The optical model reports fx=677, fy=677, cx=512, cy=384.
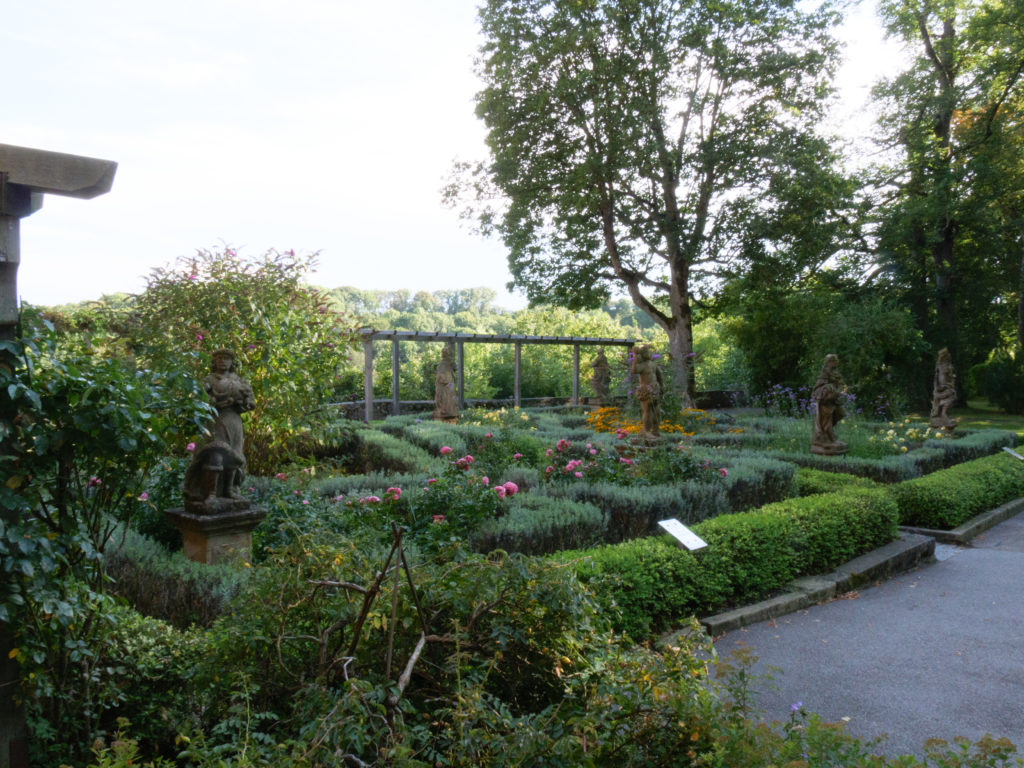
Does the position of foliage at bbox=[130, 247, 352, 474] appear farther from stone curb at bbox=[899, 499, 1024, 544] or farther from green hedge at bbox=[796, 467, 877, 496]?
stone curb at bbox=[899, 499, 1024, 544]

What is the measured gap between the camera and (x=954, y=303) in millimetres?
21484

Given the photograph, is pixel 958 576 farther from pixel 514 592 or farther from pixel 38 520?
pixel 38 520

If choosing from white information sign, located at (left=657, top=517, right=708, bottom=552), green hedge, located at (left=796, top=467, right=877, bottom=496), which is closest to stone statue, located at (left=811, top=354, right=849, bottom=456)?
green hedge, located at (left=796, top=467, right=877, bottom=496)

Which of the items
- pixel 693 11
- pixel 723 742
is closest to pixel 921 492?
pixel 723 742

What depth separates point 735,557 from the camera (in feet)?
16.3

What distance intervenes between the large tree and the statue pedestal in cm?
1424

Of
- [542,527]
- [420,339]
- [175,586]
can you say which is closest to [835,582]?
[542,527]

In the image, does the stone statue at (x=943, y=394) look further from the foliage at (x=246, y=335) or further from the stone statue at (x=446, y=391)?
the foliage at (x=246, y=335)

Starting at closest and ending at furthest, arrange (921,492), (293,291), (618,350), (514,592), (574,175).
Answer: (514,592) → (921,492) → (293,291) → (574,175) → (618,350)

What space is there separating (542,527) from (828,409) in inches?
244

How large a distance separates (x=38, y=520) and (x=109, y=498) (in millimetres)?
352

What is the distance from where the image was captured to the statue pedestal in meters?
4.25

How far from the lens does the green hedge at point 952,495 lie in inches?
293

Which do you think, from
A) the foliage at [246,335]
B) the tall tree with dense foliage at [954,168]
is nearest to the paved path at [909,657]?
the foliage at [246,335]
